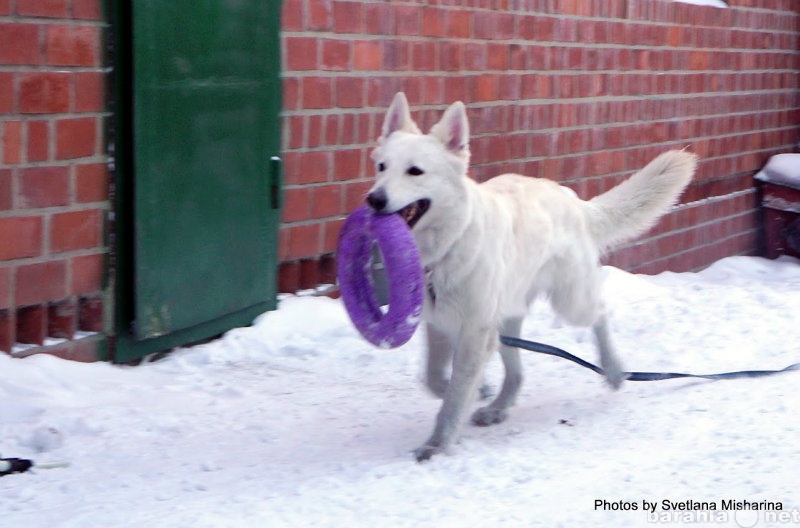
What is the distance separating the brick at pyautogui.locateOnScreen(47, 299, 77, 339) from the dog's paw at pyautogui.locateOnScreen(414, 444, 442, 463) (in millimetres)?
1745

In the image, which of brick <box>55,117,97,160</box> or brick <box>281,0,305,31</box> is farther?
brick <box>281,0,305,31</box>

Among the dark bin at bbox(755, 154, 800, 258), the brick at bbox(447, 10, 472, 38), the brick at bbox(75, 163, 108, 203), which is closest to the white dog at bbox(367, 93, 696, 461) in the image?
the brick at bbox(75, 163, 108, 203)

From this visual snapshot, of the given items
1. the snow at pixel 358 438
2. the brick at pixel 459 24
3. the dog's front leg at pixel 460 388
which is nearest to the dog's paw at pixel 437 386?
the snow at pixel 358 438

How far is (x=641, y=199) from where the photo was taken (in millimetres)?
5703

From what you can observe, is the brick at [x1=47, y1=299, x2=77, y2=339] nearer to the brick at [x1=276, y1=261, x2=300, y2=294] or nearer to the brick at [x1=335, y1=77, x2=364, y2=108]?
the brick at [x1=276, y1=261, x2=300, y2=294]

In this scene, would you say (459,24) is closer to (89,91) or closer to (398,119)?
(398,119)

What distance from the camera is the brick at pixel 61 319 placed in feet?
16.5

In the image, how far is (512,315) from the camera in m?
5.05

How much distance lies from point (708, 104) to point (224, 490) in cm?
803

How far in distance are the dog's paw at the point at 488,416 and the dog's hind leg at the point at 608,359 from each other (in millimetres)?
762

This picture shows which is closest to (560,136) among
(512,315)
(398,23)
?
(398,23)

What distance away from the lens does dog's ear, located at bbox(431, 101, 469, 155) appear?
14.8ft

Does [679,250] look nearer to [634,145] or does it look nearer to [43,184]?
[634,145]

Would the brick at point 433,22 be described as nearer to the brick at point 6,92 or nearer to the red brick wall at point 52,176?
the red brick wall at point 52,176
